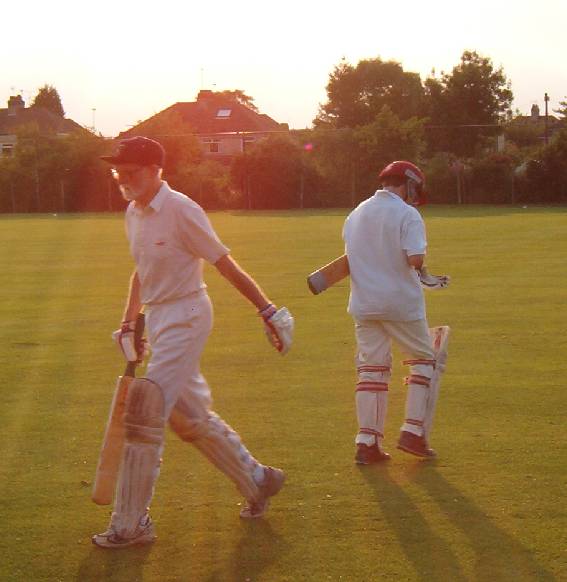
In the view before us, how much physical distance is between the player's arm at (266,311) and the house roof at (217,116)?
98394mm

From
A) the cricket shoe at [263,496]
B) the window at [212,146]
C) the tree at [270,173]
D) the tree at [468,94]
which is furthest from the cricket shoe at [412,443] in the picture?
the window at [212,146]

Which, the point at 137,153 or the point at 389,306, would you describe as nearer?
the point at 137,153

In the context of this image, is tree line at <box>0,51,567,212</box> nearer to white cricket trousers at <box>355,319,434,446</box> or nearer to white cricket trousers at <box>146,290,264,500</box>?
white cricket trousers at <box>355,319,434,446</box>

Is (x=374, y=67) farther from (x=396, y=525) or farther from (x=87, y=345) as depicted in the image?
(x=396, y=525)

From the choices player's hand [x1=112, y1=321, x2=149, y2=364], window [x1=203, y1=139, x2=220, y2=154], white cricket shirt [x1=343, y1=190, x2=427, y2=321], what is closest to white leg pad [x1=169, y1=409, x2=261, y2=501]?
player's hand [x1=112, y1=321, x2=149, y2=364]

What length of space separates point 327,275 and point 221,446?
179 cm

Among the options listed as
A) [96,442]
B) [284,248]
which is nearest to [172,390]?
[96,442]

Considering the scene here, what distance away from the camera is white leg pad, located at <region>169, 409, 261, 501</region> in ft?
19.3

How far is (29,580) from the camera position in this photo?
17.4ft

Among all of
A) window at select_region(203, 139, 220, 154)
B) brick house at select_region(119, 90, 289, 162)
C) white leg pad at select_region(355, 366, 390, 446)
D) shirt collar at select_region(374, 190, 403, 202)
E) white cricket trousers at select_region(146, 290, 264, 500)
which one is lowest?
white leg pad at select_region(355, 366, 390, 446)

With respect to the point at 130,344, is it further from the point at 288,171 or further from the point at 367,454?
the point at 288,171

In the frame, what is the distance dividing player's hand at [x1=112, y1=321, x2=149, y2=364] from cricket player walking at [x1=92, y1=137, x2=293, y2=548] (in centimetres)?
23

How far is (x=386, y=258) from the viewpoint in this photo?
733 cm

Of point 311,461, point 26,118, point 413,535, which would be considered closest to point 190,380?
point 413,535
